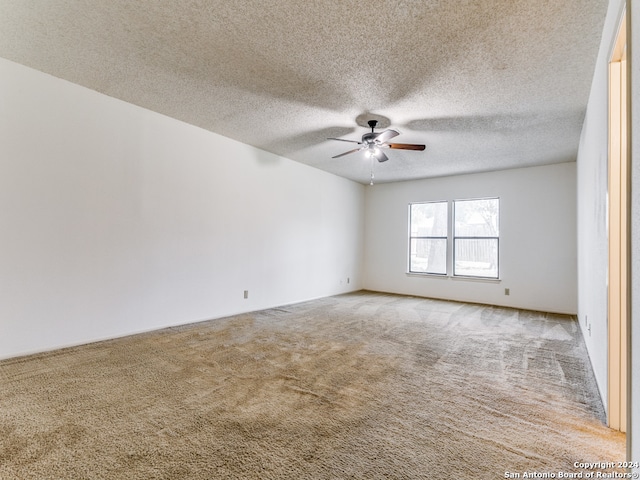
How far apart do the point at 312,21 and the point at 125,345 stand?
3474 mm

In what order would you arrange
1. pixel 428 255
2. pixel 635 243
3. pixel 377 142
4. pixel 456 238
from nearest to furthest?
1. pixel 635 243
2. pixel 377 142
3. pixel 456 238
4. pixel 428 255

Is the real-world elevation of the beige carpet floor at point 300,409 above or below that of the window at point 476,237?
below

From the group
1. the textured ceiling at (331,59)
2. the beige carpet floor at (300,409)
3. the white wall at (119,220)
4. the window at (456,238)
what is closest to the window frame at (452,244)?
the window at (456,238)

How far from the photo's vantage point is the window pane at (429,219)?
6734 mm

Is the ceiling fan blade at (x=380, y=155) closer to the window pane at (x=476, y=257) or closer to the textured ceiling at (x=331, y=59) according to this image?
the textured ceiling at (x=331, y=59)

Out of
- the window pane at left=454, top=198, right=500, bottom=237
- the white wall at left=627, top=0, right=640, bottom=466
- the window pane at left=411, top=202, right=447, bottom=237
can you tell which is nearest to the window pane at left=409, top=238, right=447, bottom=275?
the window pane at left=411, top=202, right=447, bottom=237

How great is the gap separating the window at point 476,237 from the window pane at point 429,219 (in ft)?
0.85

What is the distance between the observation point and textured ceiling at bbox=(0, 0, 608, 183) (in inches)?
82.3

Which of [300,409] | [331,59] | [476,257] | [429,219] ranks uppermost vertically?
[331,59]

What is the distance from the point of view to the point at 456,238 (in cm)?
652

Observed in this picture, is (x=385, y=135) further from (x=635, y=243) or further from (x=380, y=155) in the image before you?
(x=635, y=243)

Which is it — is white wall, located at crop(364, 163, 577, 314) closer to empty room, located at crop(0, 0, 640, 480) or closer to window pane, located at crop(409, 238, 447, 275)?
empty room, located at crop(0, 0, 640, 480)

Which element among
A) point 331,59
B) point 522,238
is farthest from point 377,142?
point 522,238

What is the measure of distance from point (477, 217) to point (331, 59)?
16.3ft
